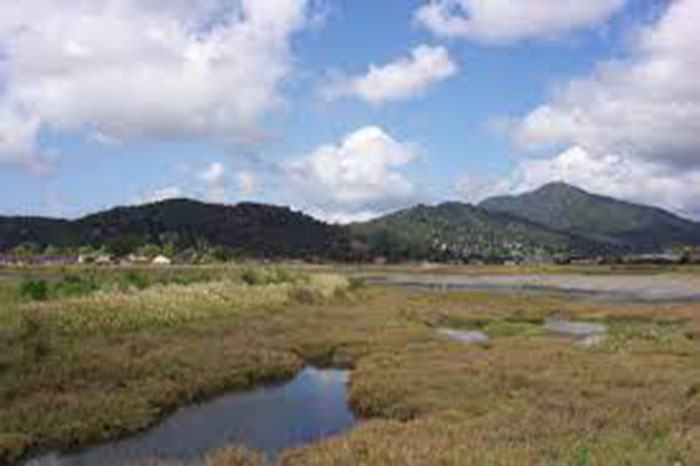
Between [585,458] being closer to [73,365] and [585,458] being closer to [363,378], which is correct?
[363,378]

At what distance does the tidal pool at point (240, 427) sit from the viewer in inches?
866

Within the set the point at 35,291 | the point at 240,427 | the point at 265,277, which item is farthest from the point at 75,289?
the point at 240,427

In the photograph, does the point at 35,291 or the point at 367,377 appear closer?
A: the point at 367,377

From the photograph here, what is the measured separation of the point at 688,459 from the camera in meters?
16.9

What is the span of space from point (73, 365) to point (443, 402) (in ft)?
40.1

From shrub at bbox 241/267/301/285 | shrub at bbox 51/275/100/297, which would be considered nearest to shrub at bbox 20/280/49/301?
shrub at bbox 51/275/100/297

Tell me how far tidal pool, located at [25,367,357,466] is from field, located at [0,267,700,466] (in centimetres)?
76

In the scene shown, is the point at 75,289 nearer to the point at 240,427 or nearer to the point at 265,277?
the point at 265,277

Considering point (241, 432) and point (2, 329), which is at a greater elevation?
point (2, 329)

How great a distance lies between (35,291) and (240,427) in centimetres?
3305

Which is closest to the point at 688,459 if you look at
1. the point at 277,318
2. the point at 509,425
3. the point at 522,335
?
the point at 509,425

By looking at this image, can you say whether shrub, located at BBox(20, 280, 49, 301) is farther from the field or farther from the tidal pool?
the tidal pool

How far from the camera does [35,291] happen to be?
5475cm

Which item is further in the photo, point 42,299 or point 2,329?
point 42,299
